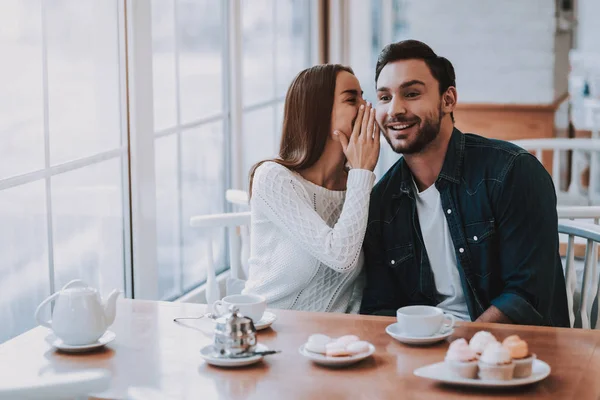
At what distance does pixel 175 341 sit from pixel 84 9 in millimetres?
1167

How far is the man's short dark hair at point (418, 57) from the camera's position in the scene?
2262 millimetres

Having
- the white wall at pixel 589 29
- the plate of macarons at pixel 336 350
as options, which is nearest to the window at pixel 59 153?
the plate of macarons at pixel 336 350

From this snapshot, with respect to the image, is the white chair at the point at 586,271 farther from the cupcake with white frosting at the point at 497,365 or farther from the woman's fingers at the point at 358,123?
the cupcake with white frosting at the point at 497,365

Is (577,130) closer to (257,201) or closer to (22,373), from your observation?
(257,201)

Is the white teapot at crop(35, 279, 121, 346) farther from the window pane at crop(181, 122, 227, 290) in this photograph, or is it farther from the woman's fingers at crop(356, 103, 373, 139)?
the window pane at crop(181, 122, 227, 290)

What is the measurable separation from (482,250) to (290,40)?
2495 mm

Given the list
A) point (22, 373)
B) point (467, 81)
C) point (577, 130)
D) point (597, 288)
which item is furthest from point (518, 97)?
point (22, 373)

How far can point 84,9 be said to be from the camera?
8.27 feet

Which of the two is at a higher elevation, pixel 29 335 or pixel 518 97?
pixel 518 97

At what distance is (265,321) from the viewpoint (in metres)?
1.78

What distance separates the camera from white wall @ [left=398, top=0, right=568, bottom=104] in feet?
15.9

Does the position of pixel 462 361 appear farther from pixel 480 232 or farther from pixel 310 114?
pixel 310 114

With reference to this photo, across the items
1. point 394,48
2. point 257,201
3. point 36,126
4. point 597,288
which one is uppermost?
point 394,48

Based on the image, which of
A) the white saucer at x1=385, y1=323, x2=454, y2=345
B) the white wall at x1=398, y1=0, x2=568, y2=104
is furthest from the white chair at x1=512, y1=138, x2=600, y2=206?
the white saucer at x1=385, y1=323, x2=454, y2=345
